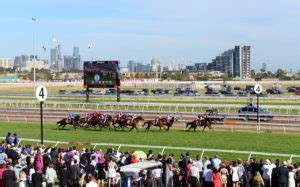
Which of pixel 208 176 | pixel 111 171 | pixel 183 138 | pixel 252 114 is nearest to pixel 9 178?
pixel 111 171

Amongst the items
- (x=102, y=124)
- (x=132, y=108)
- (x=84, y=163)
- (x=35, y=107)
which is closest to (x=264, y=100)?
(x=132, y=108)

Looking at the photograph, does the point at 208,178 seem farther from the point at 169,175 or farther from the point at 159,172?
the point at 159,172

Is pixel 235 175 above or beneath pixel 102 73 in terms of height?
beneath

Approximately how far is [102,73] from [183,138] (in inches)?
760

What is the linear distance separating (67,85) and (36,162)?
4116 inches

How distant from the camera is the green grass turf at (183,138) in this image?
77.1 feet

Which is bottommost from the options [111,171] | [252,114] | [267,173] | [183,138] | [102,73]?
[183,138]

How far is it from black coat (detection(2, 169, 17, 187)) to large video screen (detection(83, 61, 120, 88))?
104 ft

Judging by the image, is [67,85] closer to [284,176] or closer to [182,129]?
[182,129]

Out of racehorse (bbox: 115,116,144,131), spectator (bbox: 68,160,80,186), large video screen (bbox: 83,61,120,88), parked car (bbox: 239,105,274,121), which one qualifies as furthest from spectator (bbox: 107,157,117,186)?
large video screen (bbox: 83,61,120,88)

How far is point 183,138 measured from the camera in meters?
27.2

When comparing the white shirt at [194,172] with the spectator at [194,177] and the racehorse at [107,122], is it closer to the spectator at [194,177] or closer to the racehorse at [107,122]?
the spectator at [194,177]

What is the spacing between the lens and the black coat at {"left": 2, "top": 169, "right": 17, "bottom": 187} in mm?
13234

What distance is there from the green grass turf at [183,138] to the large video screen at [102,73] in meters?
12.1
